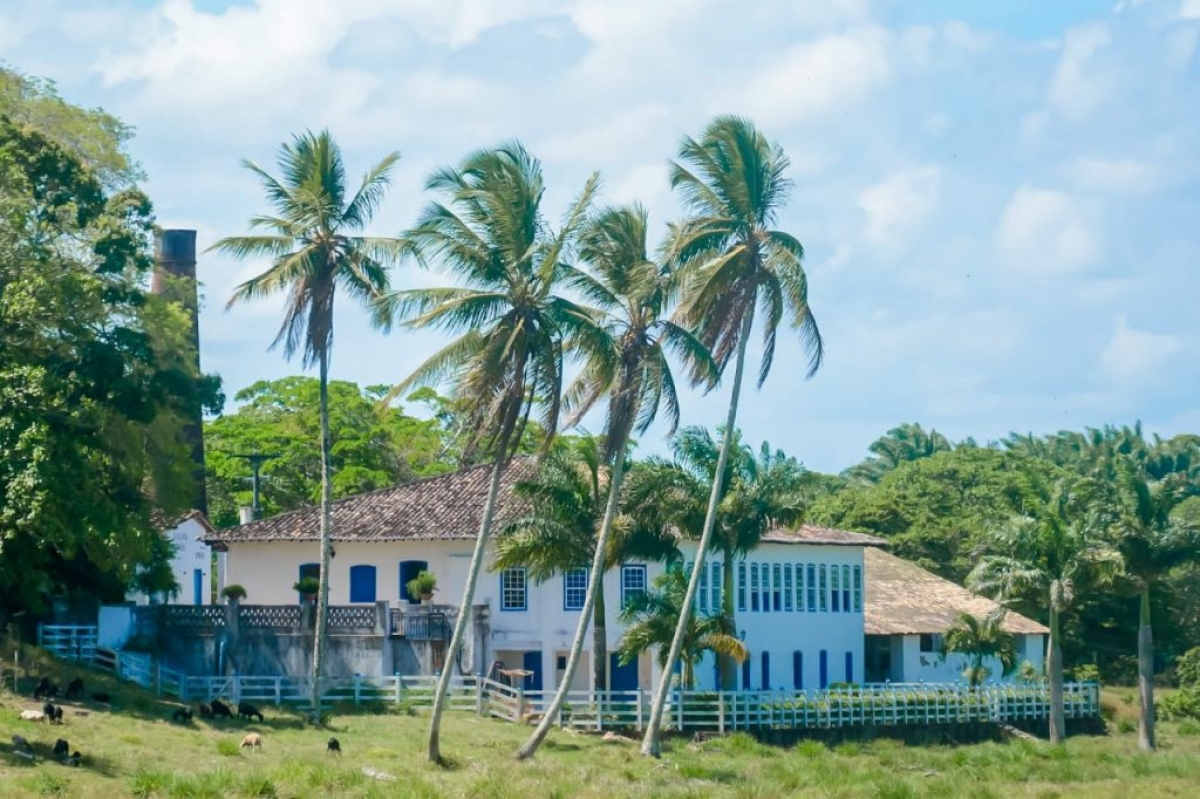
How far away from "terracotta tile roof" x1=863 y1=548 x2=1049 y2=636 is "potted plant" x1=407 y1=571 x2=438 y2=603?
1591cm

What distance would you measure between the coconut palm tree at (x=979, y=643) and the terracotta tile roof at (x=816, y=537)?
387cm

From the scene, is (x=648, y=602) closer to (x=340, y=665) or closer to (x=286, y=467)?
(x=340, y=665)

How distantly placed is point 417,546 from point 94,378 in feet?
42.3

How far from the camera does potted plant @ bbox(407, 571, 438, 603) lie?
50.2m

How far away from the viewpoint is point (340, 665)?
4866 centimetres

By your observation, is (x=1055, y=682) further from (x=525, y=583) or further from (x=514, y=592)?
(x=514, y=592)

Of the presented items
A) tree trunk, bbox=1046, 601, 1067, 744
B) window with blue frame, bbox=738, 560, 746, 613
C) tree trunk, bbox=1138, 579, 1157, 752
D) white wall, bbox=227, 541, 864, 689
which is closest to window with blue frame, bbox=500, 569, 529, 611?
white wall, bbox=227, 541, 864, 689

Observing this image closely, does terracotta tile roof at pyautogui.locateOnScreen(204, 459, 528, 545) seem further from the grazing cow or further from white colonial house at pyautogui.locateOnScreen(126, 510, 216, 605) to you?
white colonial house at pyautogui.locateOnScreen(126, 510, 216, 605)

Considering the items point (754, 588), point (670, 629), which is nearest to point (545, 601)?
point (670, 629)

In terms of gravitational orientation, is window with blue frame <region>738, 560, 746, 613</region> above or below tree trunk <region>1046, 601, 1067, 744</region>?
above

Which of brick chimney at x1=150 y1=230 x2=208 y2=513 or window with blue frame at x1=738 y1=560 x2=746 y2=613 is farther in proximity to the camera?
brick chimney at x1=150 y1=230 x2=208 y2=513

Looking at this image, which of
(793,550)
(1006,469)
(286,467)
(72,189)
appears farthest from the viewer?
(1006,469)

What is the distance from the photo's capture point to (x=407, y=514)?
5431 centimetres

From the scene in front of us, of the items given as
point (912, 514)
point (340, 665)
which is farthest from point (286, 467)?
point (340, 665)
